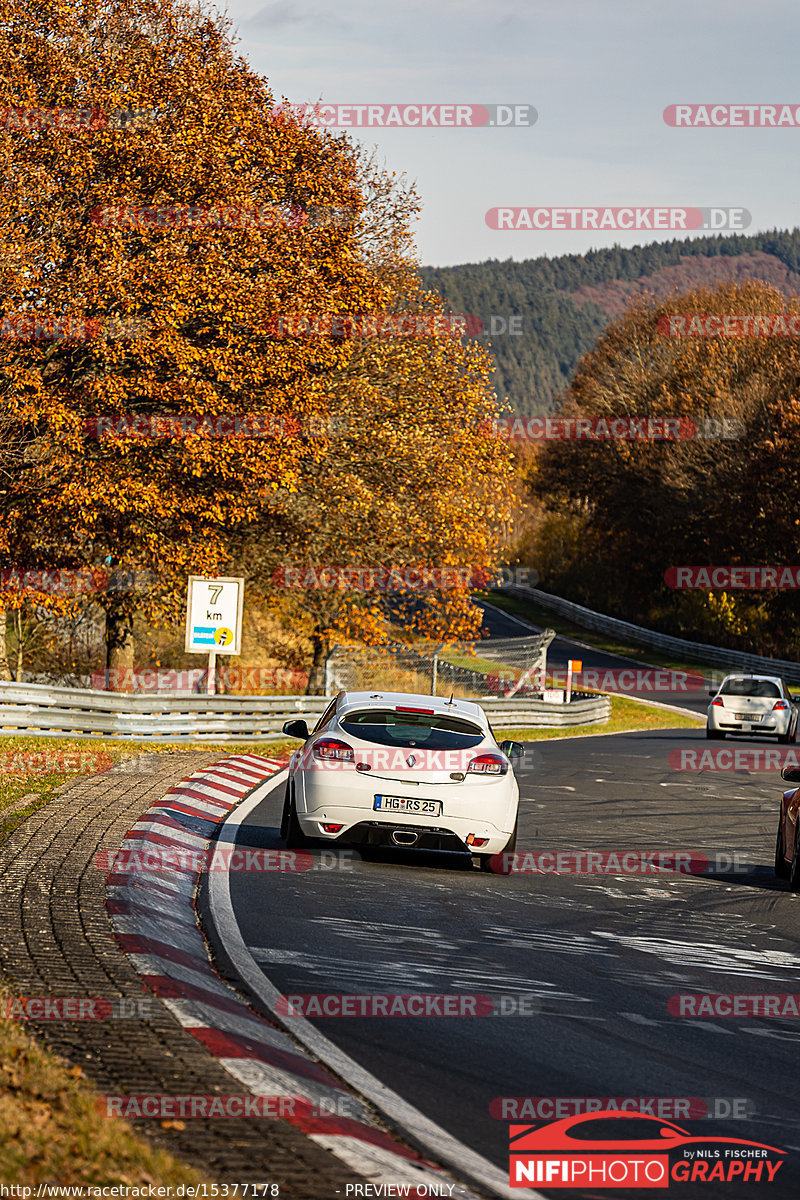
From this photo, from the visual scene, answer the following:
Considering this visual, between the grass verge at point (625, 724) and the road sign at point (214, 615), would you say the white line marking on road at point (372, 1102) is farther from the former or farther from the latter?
the grass verge at point (625, 724)

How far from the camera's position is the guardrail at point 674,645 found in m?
Answer: 54.1

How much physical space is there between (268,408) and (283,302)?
6.70 ft

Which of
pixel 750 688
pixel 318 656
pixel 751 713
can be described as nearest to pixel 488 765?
pixel 751 713

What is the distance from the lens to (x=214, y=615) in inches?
906

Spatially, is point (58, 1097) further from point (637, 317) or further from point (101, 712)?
point (637, 317)

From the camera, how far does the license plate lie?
1128 cm

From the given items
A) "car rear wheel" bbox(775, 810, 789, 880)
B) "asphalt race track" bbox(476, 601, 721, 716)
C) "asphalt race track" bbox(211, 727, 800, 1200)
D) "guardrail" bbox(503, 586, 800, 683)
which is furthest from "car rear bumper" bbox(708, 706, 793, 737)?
"guardrail" bbox(503, 586, 800, 683)

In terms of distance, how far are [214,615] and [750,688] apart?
13.1 meters

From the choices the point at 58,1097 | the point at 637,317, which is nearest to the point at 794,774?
the point at 58,1097

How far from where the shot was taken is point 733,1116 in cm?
550

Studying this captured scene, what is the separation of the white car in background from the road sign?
11.9 metres

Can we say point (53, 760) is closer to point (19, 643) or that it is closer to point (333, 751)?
point (333, 751)

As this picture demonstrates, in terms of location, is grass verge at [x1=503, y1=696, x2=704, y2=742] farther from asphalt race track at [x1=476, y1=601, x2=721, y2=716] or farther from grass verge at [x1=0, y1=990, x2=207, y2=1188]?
grass verge at [x1=0, y1=990, x2=207, y2=1188]

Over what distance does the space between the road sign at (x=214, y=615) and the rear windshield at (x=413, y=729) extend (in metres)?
11.1
